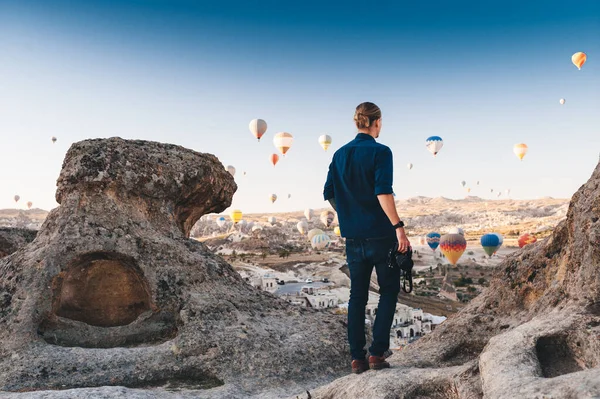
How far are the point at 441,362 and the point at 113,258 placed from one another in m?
4.15

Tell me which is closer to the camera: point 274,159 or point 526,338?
point 526,338

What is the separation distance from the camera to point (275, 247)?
106 meters

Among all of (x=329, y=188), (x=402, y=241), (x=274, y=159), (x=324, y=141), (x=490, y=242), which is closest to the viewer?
(x=402, y=241)

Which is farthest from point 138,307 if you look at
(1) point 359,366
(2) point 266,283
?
(2) point 266,283

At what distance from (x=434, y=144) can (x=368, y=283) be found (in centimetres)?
5152

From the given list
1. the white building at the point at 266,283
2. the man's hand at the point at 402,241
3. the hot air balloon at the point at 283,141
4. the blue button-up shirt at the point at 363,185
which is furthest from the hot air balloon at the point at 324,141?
the man's hand at the point at 402,241

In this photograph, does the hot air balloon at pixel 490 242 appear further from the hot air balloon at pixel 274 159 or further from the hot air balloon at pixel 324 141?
the hot air balloon at pixel 274 159

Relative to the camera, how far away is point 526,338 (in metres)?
3.15

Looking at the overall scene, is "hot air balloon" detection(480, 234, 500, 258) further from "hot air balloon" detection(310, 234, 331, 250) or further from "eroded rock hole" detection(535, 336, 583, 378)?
"eroded rock hole" detection(535, 336, 583, 378)

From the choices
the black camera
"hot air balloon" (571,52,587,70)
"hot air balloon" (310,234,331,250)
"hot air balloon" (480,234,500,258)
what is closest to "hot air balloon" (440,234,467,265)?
"hot air balloon" (480,234,500,258)

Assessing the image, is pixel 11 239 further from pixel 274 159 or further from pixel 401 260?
pixel 274 159

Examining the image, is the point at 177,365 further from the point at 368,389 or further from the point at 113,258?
the point at 368,389

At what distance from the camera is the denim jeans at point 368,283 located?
156 inches

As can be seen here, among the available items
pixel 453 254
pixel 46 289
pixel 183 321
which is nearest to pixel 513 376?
pixel 183 321
